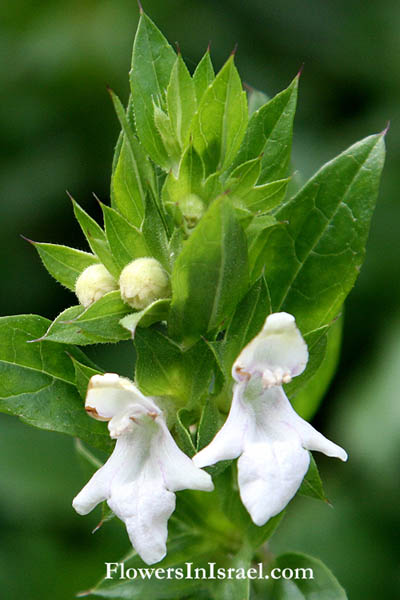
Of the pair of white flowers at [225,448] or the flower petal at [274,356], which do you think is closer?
the pair of white flowers at [225,448]

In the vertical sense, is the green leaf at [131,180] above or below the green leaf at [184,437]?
above

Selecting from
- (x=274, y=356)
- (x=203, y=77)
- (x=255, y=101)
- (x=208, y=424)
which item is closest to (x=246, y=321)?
(x=274, y=356)

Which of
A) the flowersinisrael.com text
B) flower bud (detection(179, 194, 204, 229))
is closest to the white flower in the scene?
flower bud (detection(179, 194, 204, 229))

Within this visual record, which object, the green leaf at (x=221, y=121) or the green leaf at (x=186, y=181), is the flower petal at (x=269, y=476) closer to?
the green leaf at (x=186, y=181)

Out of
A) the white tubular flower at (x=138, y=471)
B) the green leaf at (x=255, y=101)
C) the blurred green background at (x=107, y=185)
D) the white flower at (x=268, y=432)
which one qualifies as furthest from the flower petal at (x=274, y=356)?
the blurred green background at (x=107, y=185)

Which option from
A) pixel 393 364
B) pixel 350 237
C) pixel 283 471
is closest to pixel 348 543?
pixel 393 364

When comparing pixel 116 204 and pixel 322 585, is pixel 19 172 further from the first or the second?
pixel 322 585

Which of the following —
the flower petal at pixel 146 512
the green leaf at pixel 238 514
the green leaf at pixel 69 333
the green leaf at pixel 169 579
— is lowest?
the green leaf at pixel 169 579

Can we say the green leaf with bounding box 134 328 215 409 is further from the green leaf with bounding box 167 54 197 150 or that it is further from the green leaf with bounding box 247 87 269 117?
the green leaf with bounding box 247 87 269 117
